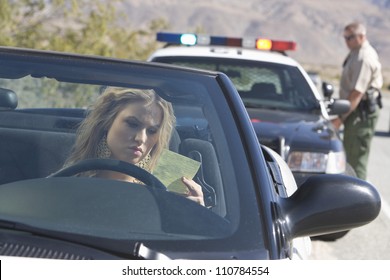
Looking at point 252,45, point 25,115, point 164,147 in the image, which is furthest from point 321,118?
point 164,147

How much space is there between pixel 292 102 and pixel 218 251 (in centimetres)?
546

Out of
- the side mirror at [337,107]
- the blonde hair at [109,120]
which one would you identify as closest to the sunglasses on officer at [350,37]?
the side mirror at [337,107]

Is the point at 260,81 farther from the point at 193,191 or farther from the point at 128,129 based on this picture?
the point at 193,191

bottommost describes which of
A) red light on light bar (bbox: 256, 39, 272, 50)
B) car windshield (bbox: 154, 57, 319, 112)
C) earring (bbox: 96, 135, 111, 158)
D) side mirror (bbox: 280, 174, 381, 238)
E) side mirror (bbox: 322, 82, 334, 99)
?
side mirror (bbox: 280, 174, 381, 238)

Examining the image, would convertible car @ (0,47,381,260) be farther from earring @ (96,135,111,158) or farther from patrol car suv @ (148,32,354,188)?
patrol car suv @ (148,32,354,188)

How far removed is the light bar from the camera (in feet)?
26.8

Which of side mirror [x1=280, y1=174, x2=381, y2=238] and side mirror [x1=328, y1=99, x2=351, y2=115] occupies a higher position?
side mirror [x1=328, y1=99, x2=351, y2=115]

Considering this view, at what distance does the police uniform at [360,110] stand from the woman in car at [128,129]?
603 centimetres

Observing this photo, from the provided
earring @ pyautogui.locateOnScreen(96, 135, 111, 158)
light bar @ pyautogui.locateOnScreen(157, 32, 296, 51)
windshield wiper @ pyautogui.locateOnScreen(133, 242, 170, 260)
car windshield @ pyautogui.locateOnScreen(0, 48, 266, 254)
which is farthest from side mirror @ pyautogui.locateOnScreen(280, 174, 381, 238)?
light bar @ pyautogui.locateOnScreen(157, 32, 296, 51)

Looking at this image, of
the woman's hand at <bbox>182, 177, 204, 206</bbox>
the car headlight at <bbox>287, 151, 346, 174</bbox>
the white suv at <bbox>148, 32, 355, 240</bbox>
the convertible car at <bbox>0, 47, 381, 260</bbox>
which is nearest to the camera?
the convertible car at <bbox>0, 47, 381, 260</bbox>

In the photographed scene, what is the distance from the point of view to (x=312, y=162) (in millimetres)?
6426

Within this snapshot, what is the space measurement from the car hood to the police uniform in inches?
68.8

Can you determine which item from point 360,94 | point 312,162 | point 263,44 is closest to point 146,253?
point 312,162

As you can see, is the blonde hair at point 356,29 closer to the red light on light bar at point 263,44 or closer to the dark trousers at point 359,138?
the dark trousers at point 359,138
